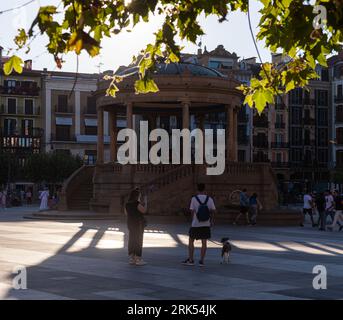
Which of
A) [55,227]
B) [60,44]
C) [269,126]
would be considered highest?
[269,126]

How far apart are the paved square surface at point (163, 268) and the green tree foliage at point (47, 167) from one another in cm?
5109

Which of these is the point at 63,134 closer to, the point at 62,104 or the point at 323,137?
the point at 62,104

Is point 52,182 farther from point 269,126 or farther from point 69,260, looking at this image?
point 69,260

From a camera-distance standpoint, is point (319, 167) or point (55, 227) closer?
point (55, 227)

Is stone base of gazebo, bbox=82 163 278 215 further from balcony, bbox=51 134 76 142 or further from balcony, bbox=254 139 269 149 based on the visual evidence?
balcony, bbox=254 139 269 149

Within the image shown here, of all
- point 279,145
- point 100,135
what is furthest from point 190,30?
point 279,145

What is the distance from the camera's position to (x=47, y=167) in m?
74.8

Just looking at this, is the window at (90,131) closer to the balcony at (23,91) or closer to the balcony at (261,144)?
the balcony at (23,91)

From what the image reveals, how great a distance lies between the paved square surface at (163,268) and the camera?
1103cm

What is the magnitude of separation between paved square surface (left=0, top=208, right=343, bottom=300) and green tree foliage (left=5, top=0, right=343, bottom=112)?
3.93 meters

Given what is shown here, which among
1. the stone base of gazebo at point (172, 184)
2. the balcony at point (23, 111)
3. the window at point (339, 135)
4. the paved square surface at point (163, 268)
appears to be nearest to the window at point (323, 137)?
the window at point (339, 135)

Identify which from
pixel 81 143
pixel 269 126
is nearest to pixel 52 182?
pixel 81 143

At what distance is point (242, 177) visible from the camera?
1363 inches

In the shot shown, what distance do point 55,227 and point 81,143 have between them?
59624 millimetres
